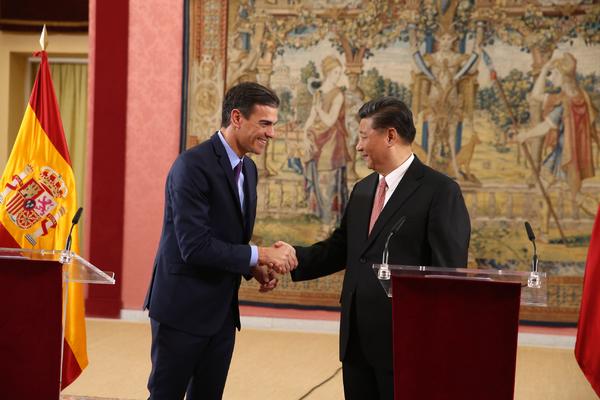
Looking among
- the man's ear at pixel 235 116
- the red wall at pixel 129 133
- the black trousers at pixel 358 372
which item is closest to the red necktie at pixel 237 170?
the man's ear at pixel 235 116

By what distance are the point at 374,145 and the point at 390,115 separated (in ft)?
0.45

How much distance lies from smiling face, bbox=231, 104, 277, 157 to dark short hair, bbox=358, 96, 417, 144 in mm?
441

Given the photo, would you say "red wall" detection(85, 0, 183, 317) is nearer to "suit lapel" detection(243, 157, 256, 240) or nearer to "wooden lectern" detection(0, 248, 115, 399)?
"suit lapel" detection(243, 157, 256, 240)

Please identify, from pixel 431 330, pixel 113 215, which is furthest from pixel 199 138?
pixel 431 330

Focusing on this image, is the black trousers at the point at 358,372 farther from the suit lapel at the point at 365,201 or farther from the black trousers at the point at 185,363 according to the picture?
the black trousers at the point at 185,363

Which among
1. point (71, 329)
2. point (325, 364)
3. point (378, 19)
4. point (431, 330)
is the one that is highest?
point (378, 19)

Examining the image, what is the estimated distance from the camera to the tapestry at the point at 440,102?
773 centimetres

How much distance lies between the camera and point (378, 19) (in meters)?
8.04

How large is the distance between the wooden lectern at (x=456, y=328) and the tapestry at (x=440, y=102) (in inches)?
192

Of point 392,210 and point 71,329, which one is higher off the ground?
point 392,210

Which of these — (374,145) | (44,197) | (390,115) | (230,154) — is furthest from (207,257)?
(44,197)

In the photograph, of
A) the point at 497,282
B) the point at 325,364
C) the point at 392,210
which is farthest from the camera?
the point at 325,364

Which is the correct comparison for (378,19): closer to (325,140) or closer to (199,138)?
(325,140)

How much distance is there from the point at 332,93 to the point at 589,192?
244 centimetres
